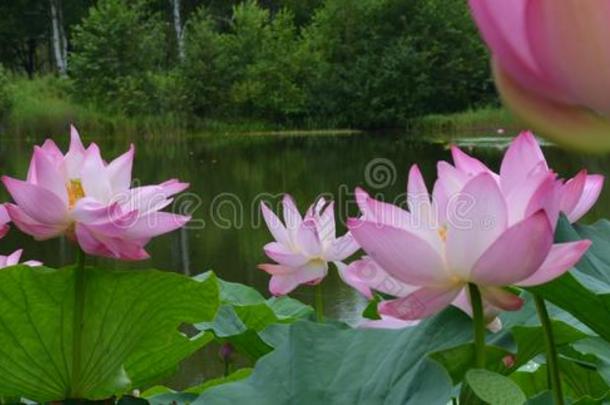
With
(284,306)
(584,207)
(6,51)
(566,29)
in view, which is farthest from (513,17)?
(6,51)

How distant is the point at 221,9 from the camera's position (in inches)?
704

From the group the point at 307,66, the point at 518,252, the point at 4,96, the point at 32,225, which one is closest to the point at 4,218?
the point at 32,225

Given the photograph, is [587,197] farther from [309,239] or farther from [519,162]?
[309,239]

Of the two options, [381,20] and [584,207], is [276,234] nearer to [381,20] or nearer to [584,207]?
A: [584,207]

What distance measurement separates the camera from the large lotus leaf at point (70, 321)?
→ 476 mm

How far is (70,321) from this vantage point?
483 mm

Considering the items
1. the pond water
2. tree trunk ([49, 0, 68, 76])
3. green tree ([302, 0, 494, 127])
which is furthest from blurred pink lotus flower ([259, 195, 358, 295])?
tree trunk ([49, 0, 68, 76])

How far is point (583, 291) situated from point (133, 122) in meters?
13.1

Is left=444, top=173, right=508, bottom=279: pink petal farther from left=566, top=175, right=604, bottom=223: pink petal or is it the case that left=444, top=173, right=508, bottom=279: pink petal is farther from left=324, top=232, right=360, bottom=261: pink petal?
left=324, top=232, right=360, bottom=261: pink petal

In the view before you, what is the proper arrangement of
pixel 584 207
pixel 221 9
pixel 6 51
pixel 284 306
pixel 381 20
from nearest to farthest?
1. pixel 584 207
2. pixel 284 306
3. pixel 381 20
4. pixel 6 51
5. pixel 221 9

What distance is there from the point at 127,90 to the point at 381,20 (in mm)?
4364

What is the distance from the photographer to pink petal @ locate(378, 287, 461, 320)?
33 cm

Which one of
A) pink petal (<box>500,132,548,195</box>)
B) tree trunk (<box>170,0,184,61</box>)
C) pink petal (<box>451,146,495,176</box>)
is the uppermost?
tree trunk (<box>170,0,184,61</box>)

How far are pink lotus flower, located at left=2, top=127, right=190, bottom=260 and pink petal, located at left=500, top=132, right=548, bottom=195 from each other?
191mm
